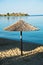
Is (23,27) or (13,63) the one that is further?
(23,27)

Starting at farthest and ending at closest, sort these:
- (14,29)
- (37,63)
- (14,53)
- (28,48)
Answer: (28,48) < (14,53) < (14,29) < (37,63)

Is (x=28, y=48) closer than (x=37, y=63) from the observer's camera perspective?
No

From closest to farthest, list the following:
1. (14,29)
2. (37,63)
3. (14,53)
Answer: (37,63) → (14,29) → (14,53)

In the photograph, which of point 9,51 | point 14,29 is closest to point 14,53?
point 9,51

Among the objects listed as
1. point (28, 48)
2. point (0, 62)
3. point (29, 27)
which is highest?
point (29, 27)

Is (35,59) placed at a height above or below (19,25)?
below

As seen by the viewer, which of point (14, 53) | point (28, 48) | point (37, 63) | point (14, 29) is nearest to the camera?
point (37, 63)

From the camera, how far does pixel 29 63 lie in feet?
37.9

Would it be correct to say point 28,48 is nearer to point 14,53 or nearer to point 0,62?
point 14,53

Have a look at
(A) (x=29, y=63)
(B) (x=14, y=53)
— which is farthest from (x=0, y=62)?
(B) (x=14, y=53)

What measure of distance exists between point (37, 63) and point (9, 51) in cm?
461

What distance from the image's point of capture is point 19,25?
1394 centimetres

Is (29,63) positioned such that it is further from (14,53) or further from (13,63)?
(14,53)

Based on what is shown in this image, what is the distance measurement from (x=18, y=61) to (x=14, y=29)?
2.24 meters
